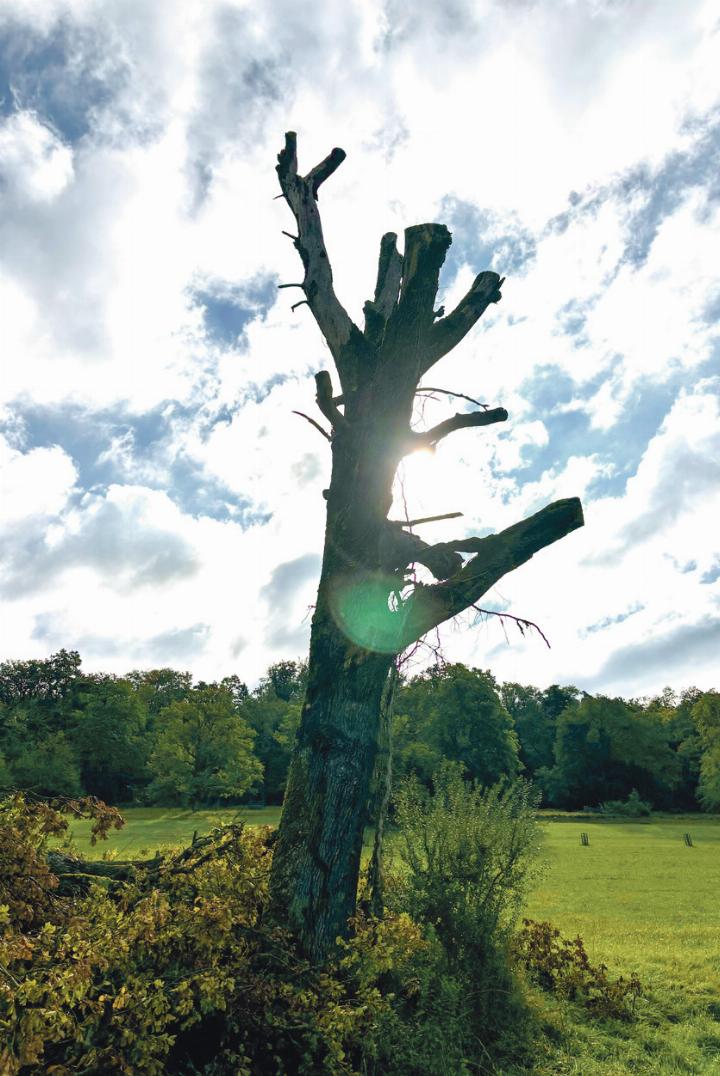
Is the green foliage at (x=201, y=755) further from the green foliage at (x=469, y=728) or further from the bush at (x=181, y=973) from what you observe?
the bush at (x=181, y=973)

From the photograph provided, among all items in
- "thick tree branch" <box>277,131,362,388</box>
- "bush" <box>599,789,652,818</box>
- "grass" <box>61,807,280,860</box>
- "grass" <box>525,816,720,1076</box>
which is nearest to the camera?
"grass" <box>525,816,720,1076</box>

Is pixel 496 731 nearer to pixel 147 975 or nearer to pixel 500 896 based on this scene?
pixel 500 896

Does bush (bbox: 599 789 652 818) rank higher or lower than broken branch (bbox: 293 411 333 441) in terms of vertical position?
lower

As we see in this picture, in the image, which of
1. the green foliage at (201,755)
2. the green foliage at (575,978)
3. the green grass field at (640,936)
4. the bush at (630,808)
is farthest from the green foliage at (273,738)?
the green foliage at (575,978)

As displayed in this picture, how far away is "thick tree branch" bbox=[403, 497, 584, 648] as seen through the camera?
6344 mm

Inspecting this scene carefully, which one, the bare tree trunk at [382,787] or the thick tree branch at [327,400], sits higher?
the thick tree branch at [327,400]

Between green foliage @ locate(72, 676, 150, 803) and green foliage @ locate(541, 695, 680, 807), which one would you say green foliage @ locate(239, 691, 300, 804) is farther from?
green foliage @ locate(541, 695, 680, 807)

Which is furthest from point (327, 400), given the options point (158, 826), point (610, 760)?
point (610, 760)

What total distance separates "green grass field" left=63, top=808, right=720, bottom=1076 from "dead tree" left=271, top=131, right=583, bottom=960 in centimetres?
172

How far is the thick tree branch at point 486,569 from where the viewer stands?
634cm

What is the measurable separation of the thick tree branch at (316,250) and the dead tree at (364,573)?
10 cm

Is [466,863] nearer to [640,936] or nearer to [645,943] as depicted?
[645,943]

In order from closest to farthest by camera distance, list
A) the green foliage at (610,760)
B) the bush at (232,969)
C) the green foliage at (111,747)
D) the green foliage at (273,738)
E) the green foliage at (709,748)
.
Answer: the bush at (232,969), the green foliage at (709,748), the green foliage at (111,747), the green foliage at (273,738), the green foliage at (610,760)

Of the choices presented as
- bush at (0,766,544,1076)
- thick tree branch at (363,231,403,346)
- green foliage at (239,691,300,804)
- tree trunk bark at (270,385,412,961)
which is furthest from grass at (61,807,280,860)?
thick tree branch at (363,231,403,346)
